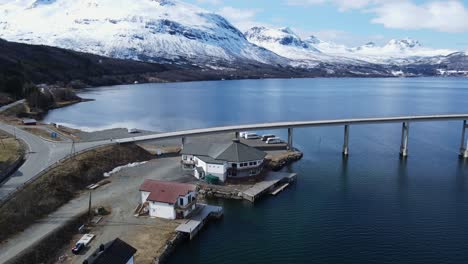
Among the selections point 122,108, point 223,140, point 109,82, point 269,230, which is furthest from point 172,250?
point 109,82

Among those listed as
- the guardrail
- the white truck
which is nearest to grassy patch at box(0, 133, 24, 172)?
the guardrail

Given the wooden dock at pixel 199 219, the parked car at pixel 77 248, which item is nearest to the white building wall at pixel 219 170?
the wooden dock at pixel 199 219

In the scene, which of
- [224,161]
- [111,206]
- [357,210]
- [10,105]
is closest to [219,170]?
[224,161]

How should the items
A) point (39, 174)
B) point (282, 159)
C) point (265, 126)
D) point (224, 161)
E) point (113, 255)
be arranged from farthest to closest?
point (265, 126) < point (282, 159) < point (224, 161) < point (39, 174) < point (113, 255)

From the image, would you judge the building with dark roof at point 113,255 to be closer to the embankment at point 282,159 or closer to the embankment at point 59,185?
the embankment at point 59,185

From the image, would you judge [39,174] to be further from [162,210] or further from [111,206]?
[162,210]

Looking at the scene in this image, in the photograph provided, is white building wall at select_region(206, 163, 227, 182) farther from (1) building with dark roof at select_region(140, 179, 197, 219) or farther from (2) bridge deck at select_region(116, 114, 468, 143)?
(2) bridge deck at select_region(116, 114, 468, 143)

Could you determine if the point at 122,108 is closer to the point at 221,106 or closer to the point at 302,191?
the point at 221,106
